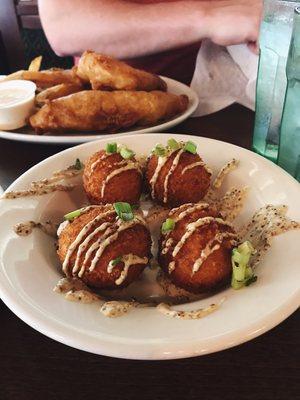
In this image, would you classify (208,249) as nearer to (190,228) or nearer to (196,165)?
(190,228)

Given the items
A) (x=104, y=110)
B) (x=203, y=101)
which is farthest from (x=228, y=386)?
(x=203, y=101)

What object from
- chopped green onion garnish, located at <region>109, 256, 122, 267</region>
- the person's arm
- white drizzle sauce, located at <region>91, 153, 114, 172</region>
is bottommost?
chopped green onion garnish, located at <region>109, 256, 122, 267</region>

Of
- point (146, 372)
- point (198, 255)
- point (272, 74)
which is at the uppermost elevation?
point (272, 74)

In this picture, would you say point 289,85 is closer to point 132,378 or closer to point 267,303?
point 267,303

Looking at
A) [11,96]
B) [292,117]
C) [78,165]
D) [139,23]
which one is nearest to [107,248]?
[78,165]

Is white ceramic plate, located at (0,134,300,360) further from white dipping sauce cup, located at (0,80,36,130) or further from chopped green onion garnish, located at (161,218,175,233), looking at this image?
white dipping sauce cup, located at (0,80,36,130)

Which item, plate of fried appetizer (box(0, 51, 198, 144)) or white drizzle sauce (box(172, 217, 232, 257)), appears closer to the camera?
white drizzle sauce (box(172, 217, 232, 257))

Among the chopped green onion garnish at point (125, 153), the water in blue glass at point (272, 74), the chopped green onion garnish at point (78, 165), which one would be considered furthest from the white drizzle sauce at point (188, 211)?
the water in blue glass at point (272, 74)

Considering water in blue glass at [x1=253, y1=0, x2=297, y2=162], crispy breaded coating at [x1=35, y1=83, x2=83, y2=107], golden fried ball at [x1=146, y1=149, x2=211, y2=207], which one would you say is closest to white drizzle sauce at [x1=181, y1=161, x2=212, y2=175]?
golden fried ball at [x1=146, y1=149, x2=211, y2=207]
